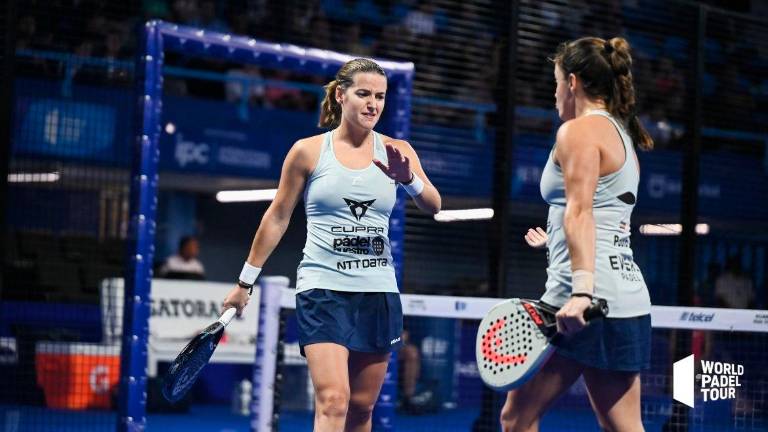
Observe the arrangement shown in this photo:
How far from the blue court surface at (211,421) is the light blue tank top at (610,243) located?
119 inches

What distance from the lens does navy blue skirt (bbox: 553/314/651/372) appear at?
13.6 feet

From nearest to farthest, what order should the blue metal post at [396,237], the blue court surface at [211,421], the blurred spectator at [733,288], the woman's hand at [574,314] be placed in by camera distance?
the woman's hand at [574,314] → the blue metal post at [396,237] → the blue court surface at [211,421] → the blurred spectator at [733,288]

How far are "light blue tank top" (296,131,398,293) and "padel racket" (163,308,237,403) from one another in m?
0.40

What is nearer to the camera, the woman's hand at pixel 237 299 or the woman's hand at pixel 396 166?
the woman's hand at pixel 396 166

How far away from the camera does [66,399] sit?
8430 millimetres

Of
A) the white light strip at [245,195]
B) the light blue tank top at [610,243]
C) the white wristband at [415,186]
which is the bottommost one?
the light blue tank top at [610,243]

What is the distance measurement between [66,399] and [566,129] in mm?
5498

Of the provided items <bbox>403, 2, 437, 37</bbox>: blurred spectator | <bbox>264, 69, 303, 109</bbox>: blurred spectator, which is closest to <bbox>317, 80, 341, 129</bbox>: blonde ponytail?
<bbox>403, 2, 437, 37</bbox>: blurred spectator

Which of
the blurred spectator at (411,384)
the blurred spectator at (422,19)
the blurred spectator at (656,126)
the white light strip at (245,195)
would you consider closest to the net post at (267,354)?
the blurred spectator at (422,19)

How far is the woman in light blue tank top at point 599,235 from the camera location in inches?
161

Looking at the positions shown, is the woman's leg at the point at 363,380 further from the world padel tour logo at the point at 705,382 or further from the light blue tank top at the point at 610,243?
the world padel tour logo at the point at 705,382

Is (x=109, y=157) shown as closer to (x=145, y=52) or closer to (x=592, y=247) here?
(x=145, y=52)

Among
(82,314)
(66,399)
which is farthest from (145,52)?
(82,314)

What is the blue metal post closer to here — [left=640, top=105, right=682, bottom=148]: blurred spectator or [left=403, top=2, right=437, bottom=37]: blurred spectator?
[left=403, top=2, right=437, bottom=37]: blurred spectator
